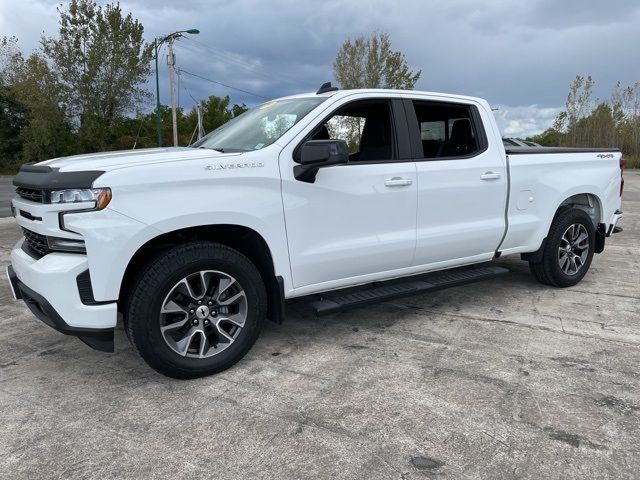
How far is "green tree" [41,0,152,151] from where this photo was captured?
33625 millimetres

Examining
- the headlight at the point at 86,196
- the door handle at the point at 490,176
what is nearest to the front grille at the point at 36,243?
the headlight at the point at 86,196

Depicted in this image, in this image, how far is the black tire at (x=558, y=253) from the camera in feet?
16.7

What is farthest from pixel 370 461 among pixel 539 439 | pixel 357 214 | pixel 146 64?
pixel 146 64

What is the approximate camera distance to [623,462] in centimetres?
240

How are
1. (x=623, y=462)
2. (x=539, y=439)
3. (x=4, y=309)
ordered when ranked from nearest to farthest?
(x=623, y=462), (x=539, y=439), (x=4, y=309)

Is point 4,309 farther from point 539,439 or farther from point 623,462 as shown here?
point 623,462

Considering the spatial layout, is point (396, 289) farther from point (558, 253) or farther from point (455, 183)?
point (558, 253)

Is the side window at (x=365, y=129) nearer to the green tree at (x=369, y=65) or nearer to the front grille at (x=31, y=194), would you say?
the front grille at (x=31, y=194)

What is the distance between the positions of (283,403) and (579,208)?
4136 millimetres

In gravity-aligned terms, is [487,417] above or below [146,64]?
below

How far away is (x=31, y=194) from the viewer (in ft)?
10.4

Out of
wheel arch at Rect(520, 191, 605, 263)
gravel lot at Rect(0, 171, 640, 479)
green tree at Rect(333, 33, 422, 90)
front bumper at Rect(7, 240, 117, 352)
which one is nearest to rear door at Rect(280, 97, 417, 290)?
gravel lot at Rect(0, 171, 640, 479)

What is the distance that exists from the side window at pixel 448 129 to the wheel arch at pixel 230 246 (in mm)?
1785

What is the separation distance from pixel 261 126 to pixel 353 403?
219cm
